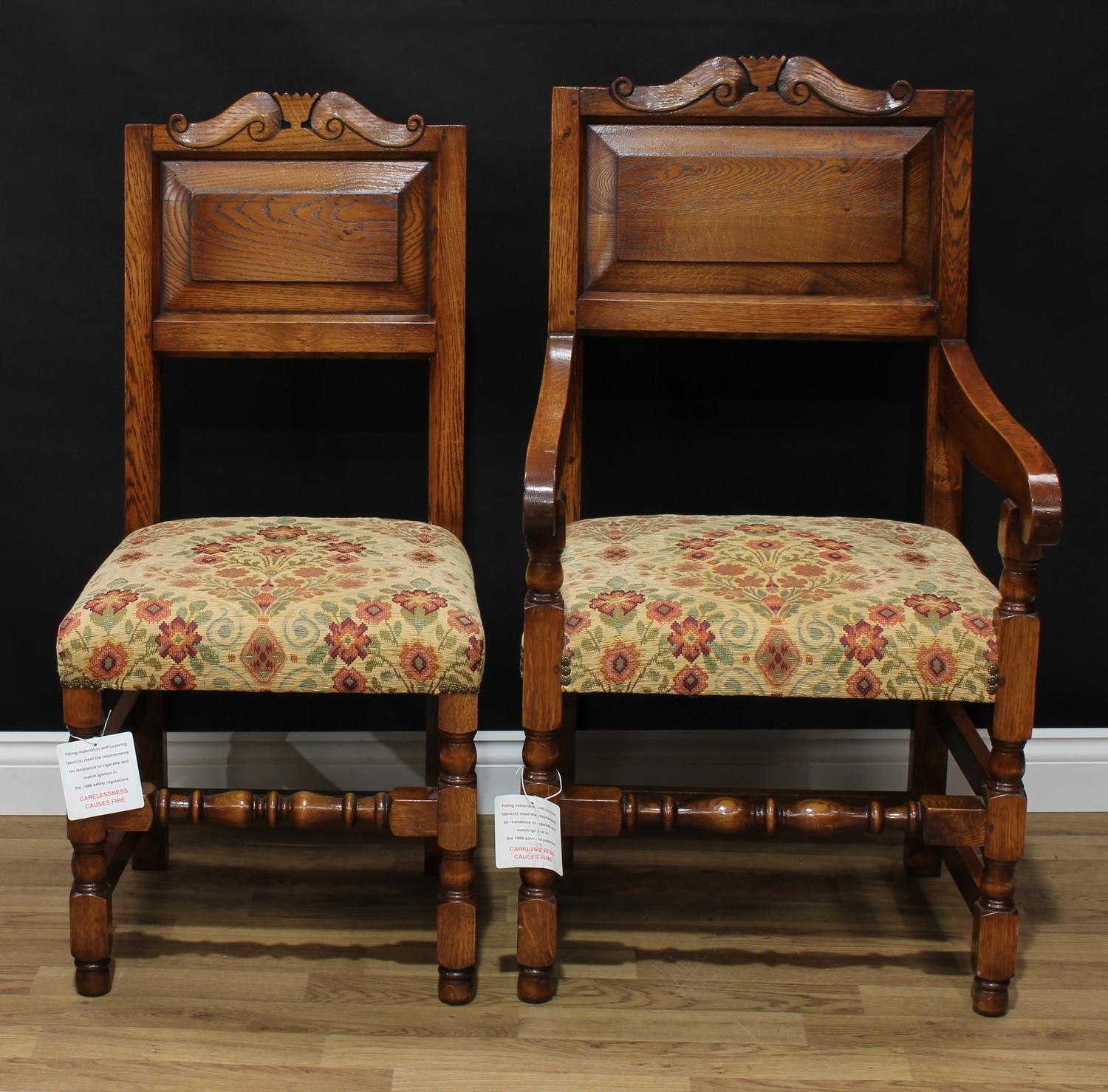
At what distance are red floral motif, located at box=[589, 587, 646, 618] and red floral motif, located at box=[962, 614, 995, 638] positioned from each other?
0.36 meters

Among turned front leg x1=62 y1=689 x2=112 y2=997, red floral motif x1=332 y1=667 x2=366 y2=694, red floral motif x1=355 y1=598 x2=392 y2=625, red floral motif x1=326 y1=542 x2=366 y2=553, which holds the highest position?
red floral motif x1=326 y1=542 x2=366 y2=553

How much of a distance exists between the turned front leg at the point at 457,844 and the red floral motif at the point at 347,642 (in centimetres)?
11

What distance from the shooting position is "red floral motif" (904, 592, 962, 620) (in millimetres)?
1522

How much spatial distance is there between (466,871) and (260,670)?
35cm

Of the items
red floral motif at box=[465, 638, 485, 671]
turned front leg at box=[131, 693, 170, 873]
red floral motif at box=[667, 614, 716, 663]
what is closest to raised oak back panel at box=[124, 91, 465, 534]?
turned front leg at box=[131, 693, 170, 873]

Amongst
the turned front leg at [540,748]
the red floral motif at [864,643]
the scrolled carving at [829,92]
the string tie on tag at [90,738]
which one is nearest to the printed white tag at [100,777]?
the string tie on tag at [90,738]

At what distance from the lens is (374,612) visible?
154 centimetres

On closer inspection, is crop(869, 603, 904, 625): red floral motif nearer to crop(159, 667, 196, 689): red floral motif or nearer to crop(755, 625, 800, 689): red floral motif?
crop(755, 625, 800, 689): red floral motif

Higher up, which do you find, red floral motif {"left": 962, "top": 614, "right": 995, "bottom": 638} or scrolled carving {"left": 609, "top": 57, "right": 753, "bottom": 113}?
scrolled carving {"left": 609, "top": 57, "right": 753, "bottom": 113}

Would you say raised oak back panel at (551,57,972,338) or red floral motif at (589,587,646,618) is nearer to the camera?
red floral motif at (589,587,646,618)

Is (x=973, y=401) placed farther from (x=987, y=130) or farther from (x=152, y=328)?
(x=152, y=328)

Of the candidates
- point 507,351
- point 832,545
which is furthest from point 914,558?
point 507,351

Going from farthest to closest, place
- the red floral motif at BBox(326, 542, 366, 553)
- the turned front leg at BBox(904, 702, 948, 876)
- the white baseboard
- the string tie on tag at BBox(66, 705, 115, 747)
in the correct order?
the white baseboard < the turned front leg at BBox(904, 702, 948, 876) < the red floral motif at BBox(326, 542, 366, 553) < the string tie on tag at BBox(66, 705, 115, 747)

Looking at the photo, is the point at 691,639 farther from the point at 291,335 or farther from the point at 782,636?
the point at 291,335
